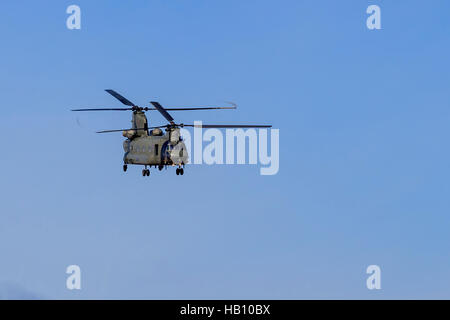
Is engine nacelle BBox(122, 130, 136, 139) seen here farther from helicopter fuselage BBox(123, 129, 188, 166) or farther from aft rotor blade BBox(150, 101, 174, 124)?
aft rotor blade BBox(150, 101, 174, 124)

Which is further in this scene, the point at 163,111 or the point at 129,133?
A: the point at 129,133

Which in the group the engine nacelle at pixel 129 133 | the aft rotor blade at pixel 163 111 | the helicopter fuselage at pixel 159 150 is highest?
the aft rotor blade at pixel 163 111

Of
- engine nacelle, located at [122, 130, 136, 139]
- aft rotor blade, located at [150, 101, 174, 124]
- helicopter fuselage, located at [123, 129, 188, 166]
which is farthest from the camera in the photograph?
engine nacelle, located at [122, 130, 136, 139]

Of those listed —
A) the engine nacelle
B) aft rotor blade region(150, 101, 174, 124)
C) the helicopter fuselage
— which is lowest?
the helicopter fuselage

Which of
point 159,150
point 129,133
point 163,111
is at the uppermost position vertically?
point 163,111

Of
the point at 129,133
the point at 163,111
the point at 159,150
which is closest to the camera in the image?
the point at 163,111

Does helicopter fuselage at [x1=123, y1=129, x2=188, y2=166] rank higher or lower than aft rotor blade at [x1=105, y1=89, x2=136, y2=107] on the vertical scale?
lower

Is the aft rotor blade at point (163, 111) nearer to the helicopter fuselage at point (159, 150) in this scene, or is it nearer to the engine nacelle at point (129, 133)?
the helicopter fuselage at point (159, 150)

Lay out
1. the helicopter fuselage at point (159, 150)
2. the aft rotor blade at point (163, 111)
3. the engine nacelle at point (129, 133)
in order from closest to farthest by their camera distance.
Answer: the aft rotor blade at point (163, 111) → the helicopter fuselage at point (159, 150) → the engine nacelle at point (129, 133)

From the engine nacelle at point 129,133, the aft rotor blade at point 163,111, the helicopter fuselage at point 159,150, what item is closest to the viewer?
the aft rotor blade at point 163,111

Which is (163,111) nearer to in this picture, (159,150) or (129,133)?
(159,150)
